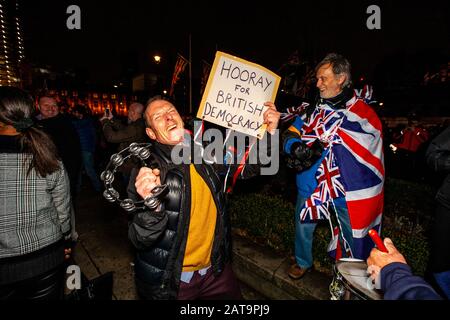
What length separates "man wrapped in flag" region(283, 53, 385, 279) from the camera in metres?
2.55

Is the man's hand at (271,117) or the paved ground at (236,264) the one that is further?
the paved ground at (236,264)

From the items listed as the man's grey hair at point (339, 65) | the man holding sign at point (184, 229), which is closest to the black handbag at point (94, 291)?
the man holding sign at point (184, 229)

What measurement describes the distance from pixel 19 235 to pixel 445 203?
3.52 meters

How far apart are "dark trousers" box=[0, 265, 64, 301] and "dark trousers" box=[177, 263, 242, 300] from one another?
3.60 ft

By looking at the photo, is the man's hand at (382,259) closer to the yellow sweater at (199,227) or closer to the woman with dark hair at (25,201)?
the yellow sweater at (199,227)

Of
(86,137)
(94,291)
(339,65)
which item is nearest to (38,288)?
(94,291)

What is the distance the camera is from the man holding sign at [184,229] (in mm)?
1834

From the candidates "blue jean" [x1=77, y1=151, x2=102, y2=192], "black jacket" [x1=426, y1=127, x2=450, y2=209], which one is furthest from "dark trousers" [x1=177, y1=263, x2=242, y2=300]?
"blue jean" [x1=77, y1=151, x2=102, y2=192]

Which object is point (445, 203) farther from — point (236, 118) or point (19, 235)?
point (19, 235)

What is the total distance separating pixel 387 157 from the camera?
9.85 m

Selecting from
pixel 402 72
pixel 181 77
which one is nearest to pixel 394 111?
pixel 402 72

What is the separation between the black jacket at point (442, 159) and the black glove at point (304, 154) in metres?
0.98

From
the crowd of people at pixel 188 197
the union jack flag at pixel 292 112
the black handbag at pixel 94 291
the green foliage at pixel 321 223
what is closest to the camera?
the crowd of people at pixel 188 197

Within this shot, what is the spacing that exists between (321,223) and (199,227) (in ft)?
7.93
